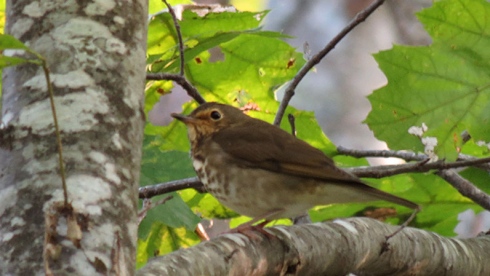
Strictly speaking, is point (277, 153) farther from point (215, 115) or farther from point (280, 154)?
point (215, 115)

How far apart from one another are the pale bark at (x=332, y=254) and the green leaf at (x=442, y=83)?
37cm

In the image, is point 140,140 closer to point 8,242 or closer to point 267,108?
point 8,242

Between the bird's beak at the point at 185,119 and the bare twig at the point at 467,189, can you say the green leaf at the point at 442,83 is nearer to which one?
the bare twig at the point at 467,189

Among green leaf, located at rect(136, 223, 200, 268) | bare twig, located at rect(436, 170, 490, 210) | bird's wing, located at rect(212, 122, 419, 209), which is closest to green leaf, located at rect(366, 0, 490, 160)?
bird's wing, located at rect(212, 122, 419, 209)

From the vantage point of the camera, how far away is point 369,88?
22.4ft

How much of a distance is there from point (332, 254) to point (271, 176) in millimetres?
679

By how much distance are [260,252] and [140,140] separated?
80 cm

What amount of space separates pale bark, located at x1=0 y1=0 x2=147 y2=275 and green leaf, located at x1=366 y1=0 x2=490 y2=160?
1.27 metres

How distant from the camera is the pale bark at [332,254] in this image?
6.68 ft

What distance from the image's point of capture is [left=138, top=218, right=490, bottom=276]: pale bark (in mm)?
2035

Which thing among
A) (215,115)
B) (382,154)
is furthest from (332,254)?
(215,115)

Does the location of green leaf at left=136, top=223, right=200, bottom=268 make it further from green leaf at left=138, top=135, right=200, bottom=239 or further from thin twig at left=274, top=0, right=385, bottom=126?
thin twig at left=274, top=0, right=385, bottom=126

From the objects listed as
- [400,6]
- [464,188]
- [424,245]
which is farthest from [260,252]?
[400,6]

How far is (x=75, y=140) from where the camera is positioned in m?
1.62
